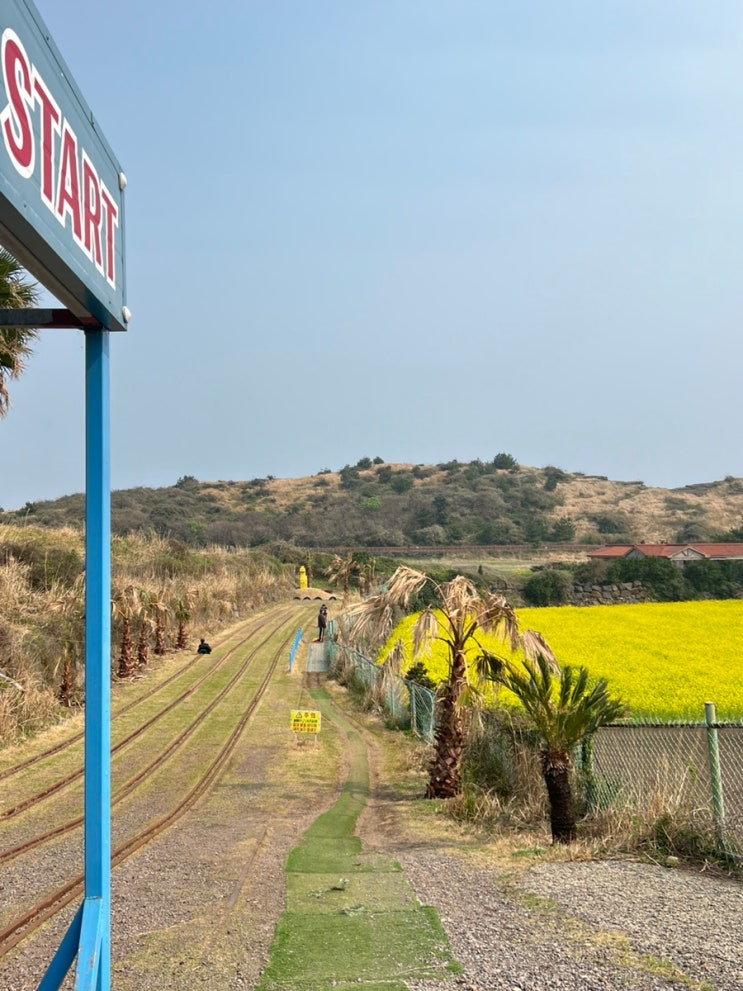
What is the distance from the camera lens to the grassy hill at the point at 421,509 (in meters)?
89.6

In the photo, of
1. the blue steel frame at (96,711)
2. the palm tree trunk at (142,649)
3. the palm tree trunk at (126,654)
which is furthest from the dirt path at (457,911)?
the palm tree trunk at (142,649)

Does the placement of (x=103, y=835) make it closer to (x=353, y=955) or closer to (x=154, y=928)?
(x=353, y=955)

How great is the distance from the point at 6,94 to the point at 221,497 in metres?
132

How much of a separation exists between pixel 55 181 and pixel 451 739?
33.7 feet

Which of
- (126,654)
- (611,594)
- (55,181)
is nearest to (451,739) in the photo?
(55,181)

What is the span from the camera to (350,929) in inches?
268

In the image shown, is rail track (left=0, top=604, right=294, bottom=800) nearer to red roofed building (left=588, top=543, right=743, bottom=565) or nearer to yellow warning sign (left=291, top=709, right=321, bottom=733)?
yellow warning sign (left=291, top=709, right=321, bottom=733)

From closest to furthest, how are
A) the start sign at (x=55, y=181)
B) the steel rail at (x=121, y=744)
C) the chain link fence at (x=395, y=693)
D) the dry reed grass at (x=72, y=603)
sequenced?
the start sign at (x=55, y=181), the steel rail at (x=121, y=744), the chain link fence at (x=395, y=693), the dry reed grass at (x=72, y=603)

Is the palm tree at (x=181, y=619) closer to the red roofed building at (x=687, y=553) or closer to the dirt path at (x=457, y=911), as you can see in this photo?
the dirt path at (x=457, y=911)

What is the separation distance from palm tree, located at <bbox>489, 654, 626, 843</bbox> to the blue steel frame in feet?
22.3

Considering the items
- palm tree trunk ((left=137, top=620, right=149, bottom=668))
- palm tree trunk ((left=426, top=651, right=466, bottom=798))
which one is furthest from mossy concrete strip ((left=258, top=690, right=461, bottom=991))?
palm tree trunk ((left=137, top=620, right=149, bottom=668))

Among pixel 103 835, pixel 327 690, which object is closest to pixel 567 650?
pixel 327 690

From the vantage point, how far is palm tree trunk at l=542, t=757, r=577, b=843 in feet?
31.2

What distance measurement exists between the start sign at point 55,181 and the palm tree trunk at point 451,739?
910 centimetres
